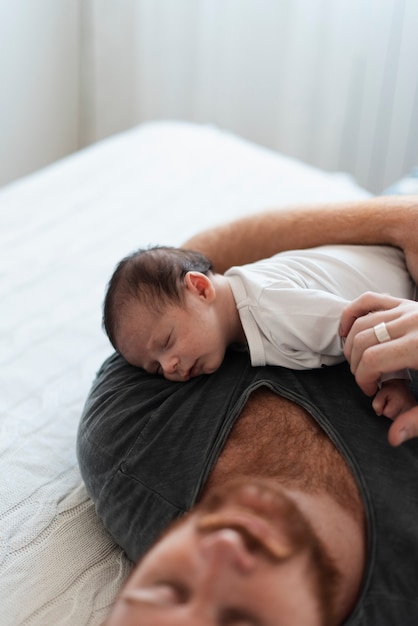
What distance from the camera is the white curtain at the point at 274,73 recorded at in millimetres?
2434

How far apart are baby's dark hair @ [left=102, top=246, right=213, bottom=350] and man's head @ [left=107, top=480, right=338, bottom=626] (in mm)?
463

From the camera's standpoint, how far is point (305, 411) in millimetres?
1012

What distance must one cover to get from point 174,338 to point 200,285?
0.09 meters

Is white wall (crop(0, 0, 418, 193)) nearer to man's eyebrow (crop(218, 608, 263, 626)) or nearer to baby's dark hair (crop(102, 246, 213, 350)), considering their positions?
baby's dark hair (crop(102, 246, 213, 350))

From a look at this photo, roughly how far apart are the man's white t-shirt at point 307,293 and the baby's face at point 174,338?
5 centimetres

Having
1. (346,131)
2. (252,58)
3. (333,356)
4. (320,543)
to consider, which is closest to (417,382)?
(333,356)

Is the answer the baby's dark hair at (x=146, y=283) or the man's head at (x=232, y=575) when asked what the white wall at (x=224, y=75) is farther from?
the man's head at (x=232, y=575)

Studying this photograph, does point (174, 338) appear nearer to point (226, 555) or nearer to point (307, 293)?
point (307, 293)

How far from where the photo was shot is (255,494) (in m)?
0.75

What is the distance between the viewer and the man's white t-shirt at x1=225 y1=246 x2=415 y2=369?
1079 mm

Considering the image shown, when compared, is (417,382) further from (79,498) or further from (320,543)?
(79,498)

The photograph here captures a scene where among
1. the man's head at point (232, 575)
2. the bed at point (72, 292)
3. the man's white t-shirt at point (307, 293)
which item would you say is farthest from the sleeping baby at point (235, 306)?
the man's head at point (232, 575)

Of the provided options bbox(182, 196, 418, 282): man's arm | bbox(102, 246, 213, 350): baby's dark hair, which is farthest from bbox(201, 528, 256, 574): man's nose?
bbox(182, 196, 418, 282): man's arm

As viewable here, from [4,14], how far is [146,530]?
2169 mm
